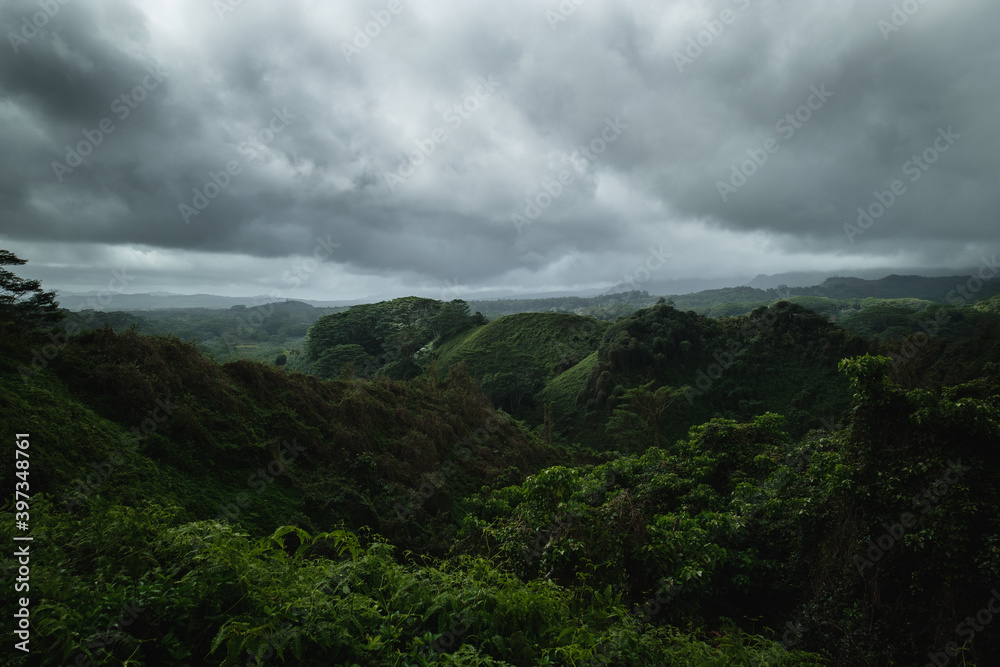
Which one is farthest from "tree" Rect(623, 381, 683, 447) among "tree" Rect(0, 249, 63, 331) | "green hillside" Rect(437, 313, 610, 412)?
"tree" Rect(0, 249, 63, 331)

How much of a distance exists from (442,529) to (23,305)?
12311 mm

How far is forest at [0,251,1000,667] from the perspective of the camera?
3158mm

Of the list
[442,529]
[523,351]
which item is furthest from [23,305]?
[523,351]

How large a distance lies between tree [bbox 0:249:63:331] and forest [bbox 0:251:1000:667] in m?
0.06

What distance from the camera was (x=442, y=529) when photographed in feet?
41.3

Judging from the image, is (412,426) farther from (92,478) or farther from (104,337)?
(92,478)

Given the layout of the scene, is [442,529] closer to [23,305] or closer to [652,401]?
[23,305]

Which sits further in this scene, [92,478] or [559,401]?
[559,401]

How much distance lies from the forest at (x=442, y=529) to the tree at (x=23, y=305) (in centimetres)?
6

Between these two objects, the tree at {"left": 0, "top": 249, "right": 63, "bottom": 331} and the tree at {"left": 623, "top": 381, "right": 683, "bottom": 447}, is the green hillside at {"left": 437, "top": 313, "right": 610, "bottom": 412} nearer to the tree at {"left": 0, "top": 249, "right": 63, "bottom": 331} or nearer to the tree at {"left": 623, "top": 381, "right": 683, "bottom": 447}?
the tree at {"left": 623, "top": 381, "right": 683, "bottom": 447}

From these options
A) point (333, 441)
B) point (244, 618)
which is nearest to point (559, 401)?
point (333, 441)

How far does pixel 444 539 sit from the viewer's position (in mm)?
11742

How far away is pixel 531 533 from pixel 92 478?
7684 mm

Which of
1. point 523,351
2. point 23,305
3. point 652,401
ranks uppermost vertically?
point 23,305
